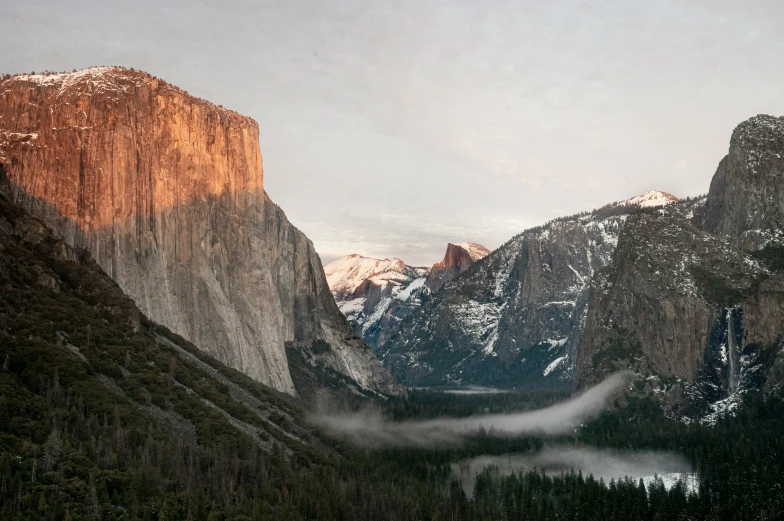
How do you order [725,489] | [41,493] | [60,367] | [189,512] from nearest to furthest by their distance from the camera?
[41,493], [189,512], [60,367], [725,489]

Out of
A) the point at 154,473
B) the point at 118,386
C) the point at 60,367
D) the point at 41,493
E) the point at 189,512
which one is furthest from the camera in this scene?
the point at 118,386

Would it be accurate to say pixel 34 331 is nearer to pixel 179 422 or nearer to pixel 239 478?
pixel 179 422

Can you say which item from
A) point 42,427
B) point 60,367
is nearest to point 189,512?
point 42,427

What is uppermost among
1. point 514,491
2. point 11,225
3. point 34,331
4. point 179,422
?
point 11,225

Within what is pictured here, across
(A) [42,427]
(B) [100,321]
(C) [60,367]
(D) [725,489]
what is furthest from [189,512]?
(D) [725,489]

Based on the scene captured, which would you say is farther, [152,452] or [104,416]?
[104,416]

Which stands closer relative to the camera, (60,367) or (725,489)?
(60,367)

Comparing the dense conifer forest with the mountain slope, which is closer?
the mountain slope

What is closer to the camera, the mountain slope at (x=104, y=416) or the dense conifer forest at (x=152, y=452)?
the mountain slope at (x=104, y=416)

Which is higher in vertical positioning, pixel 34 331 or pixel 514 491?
pixel 34 331

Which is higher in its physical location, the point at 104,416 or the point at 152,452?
the point at 104,416
